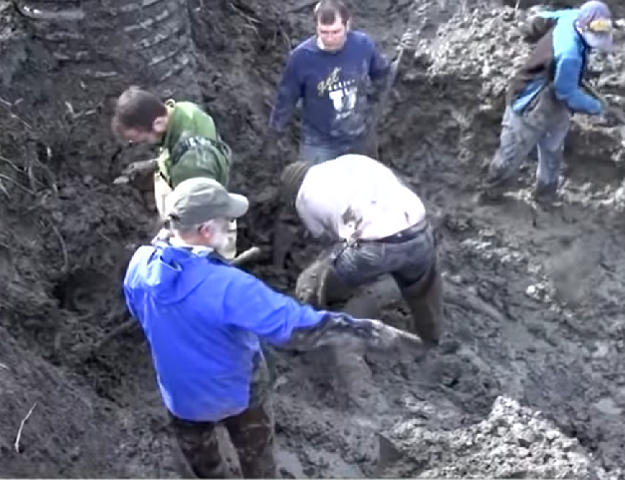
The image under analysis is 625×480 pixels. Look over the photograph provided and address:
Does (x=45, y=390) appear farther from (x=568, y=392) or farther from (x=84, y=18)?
(x=568, y=392)

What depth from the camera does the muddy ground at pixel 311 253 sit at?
5.36m

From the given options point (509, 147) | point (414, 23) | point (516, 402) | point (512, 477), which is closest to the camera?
point (512, 477)

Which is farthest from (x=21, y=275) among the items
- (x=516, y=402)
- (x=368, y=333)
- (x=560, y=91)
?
(x=560, y=91)

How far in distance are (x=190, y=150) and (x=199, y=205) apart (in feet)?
3.70

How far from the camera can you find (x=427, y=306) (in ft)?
19.8

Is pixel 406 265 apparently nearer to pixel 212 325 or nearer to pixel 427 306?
pixel 427 306

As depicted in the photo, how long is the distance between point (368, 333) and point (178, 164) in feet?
4.23

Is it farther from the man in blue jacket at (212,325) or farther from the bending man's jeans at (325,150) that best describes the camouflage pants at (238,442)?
the bending man's jeans at (325,150)

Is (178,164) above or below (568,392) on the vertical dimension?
above

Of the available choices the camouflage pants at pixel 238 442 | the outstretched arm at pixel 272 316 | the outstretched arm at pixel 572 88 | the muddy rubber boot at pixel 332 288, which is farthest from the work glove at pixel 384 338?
the outstretched arm at pixel 572 88

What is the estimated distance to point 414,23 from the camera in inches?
314

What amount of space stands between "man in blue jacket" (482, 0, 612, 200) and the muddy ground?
10.0 inches

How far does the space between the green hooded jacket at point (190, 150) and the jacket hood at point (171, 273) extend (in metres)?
0.99

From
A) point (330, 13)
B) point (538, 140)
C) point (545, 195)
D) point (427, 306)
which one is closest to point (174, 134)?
point (330, 13)
